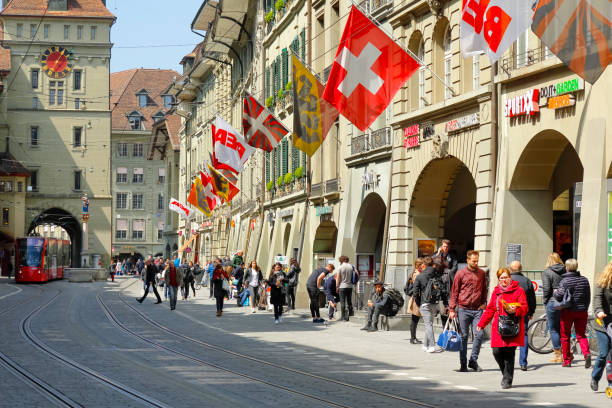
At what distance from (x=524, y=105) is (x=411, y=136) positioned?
21.7 feet

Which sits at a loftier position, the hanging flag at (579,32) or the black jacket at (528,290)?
the hanging flag at (579,32)

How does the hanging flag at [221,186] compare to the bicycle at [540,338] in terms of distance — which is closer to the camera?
the bicycle at [540,338]

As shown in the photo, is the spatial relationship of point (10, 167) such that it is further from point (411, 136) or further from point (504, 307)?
point (504, 307)

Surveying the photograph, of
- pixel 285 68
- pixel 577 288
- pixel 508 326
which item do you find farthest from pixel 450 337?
pixel 285 68

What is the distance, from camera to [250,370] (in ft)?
52.5

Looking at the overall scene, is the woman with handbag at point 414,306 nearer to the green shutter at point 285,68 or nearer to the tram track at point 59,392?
the tram track at point 59,392

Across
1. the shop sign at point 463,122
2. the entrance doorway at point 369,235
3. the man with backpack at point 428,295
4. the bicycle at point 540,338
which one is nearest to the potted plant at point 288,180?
the entrance doorway at point 369,235

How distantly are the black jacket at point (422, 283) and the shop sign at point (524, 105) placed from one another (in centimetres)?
398

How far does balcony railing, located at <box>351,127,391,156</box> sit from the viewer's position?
30.2m

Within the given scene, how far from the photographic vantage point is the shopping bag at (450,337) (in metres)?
18.0

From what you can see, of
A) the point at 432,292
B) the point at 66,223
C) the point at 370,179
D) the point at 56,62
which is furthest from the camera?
the point at 66,223

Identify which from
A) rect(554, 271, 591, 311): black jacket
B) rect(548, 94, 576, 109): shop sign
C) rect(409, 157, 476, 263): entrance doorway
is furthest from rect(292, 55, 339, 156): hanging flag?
rect(554, 271, 591, 311): black jacket

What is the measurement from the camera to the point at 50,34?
95.2 metres

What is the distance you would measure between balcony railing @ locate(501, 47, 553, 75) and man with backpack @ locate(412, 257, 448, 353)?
4688 millimetres
